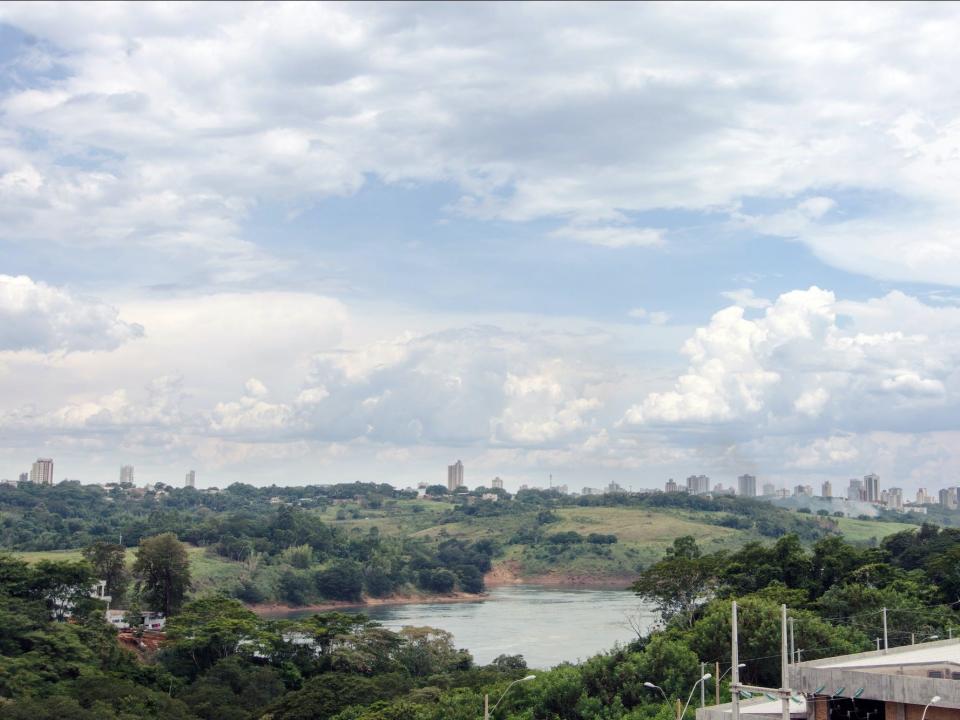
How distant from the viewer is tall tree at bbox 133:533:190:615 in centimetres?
8956

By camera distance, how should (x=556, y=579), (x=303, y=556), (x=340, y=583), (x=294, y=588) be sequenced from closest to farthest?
1. (x=294, y=588)
2. (x=340, y=583)
3. (x=303, y=556)
4. (x=556, y=579)

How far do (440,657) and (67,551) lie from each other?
98.3m

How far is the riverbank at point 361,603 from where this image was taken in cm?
14000

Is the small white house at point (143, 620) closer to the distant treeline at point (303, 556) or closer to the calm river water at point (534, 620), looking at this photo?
the calm river water at point (534, 620)

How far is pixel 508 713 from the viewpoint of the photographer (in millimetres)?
44469

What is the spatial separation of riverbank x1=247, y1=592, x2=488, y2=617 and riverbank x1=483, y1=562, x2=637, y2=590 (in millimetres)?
17744

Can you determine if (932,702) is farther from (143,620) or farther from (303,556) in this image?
(303,556)

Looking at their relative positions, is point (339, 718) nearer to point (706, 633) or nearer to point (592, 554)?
point (706, 633)

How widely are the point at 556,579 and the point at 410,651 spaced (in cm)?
11286

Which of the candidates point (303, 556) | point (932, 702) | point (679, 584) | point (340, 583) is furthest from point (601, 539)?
point (932, 702)

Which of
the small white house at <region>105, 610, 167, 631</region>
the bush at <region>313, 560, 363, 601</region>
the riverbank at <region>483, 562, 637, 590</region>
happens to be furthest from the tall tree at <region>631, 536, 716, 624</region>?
the riverbank at <region>483, 562, 637, 590</region>

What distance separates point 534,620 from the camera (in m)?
120

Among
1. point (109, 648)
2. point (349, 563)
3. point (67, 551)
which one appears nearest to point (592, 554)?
point (349, 563)

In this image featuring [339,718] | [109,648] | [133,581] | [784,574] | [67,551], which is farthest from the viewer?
[67,551]
